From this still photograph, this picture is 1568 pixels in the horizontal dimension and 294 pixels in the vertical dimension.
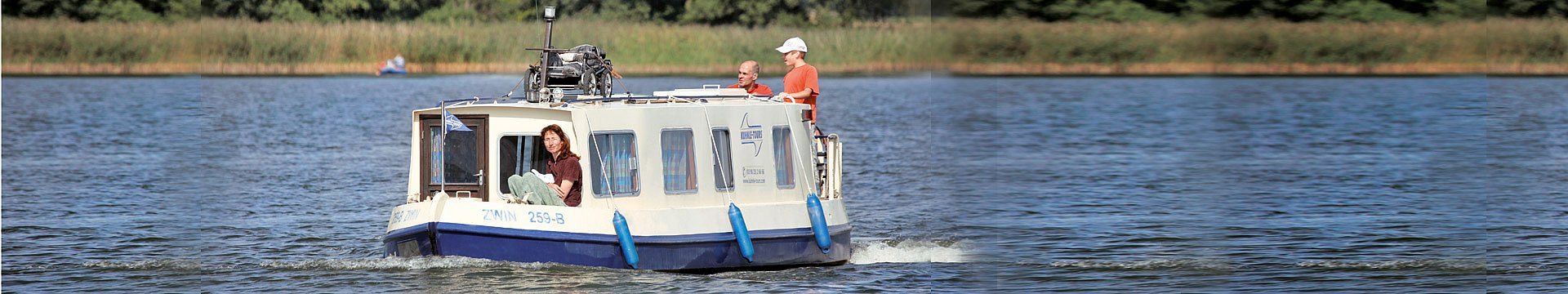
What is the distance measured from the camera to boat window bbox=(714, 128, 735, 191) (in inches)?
503

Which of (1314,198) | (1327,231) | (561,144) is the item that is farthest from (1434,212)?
(561,144)

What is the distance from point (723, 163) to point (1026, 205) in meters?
5.63

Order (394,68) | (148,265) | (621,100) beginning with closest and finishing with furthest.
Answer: (621,100), (148,265), (394,68)

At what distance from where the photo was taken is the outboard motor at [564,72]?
12633 mm

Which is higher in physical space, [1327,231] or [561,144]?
[561,144]

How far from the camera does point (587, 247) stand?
12031 mm

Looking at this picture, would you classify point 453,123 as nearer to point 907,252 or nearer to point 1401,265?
point 907,252

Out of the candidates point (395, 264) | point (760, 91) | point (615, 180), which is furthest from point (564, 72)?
point (395, 264)

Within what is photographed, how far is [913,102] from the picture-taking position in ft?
175

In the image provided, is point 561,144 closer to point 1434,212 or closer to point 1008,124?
point 1434,212

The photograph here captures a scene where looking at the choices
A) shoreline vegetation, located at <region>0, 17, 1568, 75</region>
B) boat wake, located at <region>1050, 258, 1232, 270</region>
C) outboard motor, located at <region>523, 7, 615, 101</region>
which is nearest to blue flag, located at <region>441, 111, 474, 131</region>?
outboard motor, located at <region>523, 7, 615, 101</region>

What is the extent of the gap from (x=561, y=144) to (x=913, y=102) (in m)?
41.8

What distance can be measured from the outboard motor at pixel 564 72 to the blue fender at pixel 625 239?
1.24 metres

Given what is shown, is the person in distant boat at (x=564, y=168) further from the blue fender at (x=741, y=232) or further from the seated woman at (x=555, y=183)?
the blue fender at (x=741, y=232)
